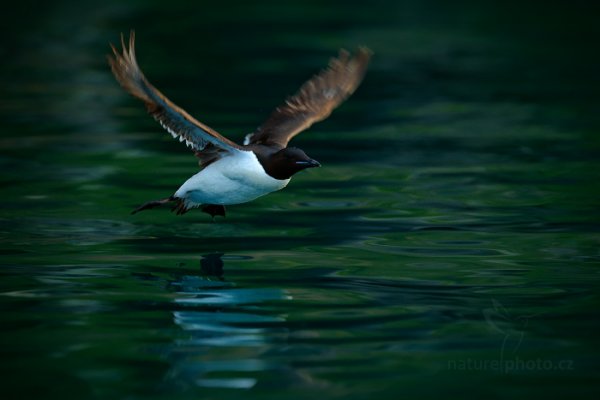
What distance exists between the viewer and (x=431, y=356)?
7520 millimetres

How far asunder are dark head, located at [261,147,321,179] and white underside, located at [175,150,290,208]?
0.18ft

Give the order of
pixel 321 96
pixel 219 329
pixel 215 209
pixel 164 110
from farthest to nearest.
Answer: pixel 321 96 < pixel 215 209 < pixel 164 110 < pixel 219 329

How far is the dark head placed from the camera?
9.52 metres

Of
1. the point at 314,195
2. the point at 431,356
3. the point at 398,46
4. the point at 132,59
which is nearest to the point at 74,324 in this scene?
the point at 132,59

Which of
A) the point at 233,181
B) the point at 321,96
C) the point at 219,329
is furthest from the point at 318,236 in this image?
the point at 219,329

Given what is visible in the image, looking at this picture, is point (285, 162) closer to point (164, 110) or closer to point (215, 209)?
point (164, 110)

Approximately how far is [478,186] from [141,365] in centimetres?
568

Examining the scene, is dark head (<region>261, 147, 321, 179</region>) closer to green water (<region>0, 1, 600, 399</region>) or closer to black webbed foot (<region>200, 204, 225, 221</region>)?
green water (<region>0, 1, 600, 399</region>)

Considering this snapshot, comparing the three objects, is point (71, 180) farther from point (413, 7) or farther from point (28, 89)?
point (413, 7)

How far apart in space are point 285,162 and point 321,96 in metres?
1.71

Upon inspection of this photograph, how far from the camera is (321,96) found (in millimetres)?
11125

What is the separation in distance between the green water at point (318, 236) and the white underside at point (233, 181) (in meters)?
0.46

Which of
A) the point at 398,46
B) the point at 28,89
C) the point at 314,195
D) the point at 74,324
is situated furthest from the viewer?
the point at 398,46

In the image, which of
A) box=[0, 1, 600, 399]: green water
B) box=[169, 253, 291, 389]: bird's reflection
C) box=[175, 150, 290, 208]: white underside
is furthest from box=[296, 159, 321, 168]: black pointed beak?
box=[169, 253, 291, 389]: bird's reflection
